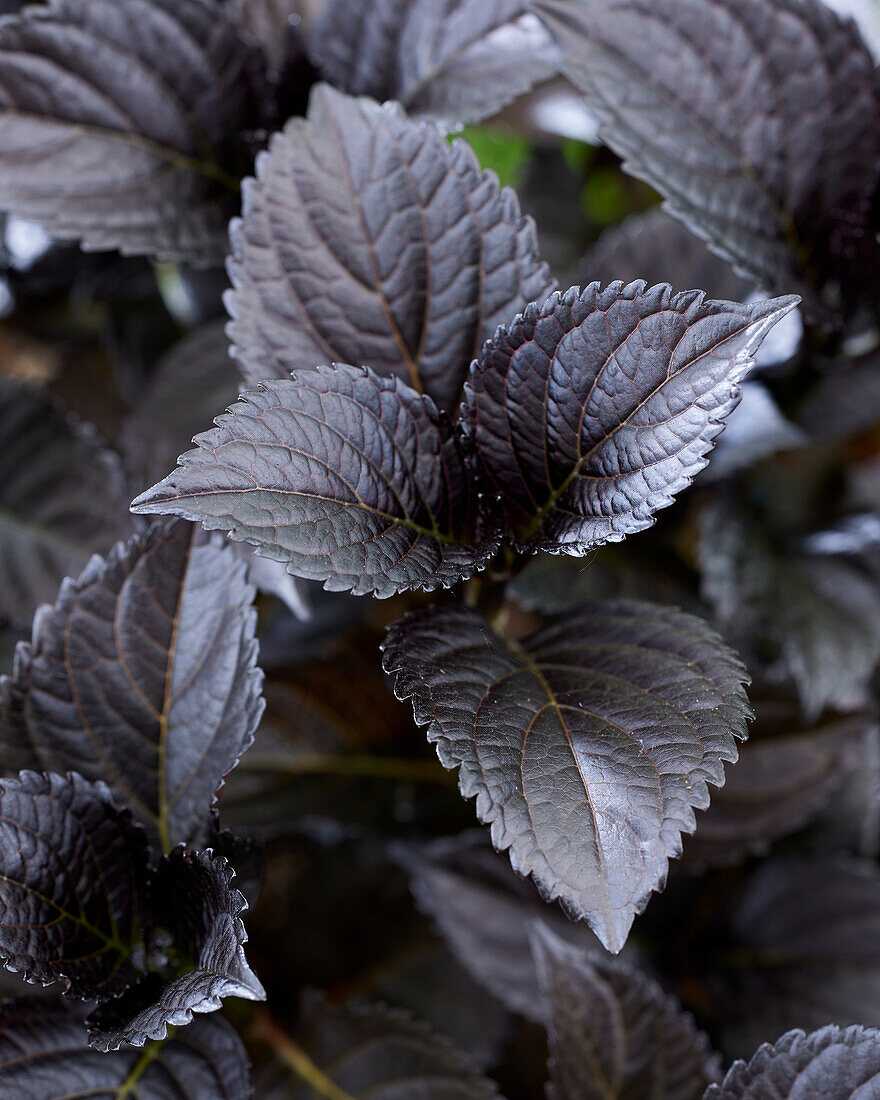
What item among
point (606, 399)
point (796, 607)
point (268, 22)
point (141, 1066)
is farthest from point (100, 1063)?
point (268, 22)

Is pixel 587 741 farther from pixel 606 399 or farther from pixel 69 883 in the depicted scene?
pixel 69 883

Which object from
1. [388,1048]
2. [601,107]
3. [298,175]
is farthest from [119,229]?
[388,1048]

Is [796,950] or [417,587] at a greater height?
[417,587]

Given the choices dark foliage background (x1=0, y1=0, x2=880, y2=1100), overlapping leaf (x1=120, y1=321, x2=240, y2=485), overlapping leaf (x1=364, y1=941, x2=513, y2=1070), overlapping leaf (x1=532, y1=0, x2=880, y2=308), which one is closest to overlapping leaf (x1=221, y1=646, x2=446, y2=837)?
dark foliage background (x1=0, y1=0, x2=880, y2=1100)

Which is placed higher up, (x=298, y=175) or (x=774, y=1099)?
(x=298, y=175)

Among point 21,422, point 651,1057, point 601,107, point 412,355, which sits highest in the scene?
point 601,107

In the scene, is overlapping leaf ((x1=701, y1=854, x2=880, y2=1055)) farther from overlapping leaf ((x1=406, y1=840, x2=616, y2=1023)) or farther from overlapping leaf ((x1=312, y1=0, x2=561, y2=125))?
overlapping leaf ((x1=312, y1=0, x2=561, y2=125))

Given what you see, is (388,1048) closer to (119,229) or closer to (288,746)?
(288,746)
